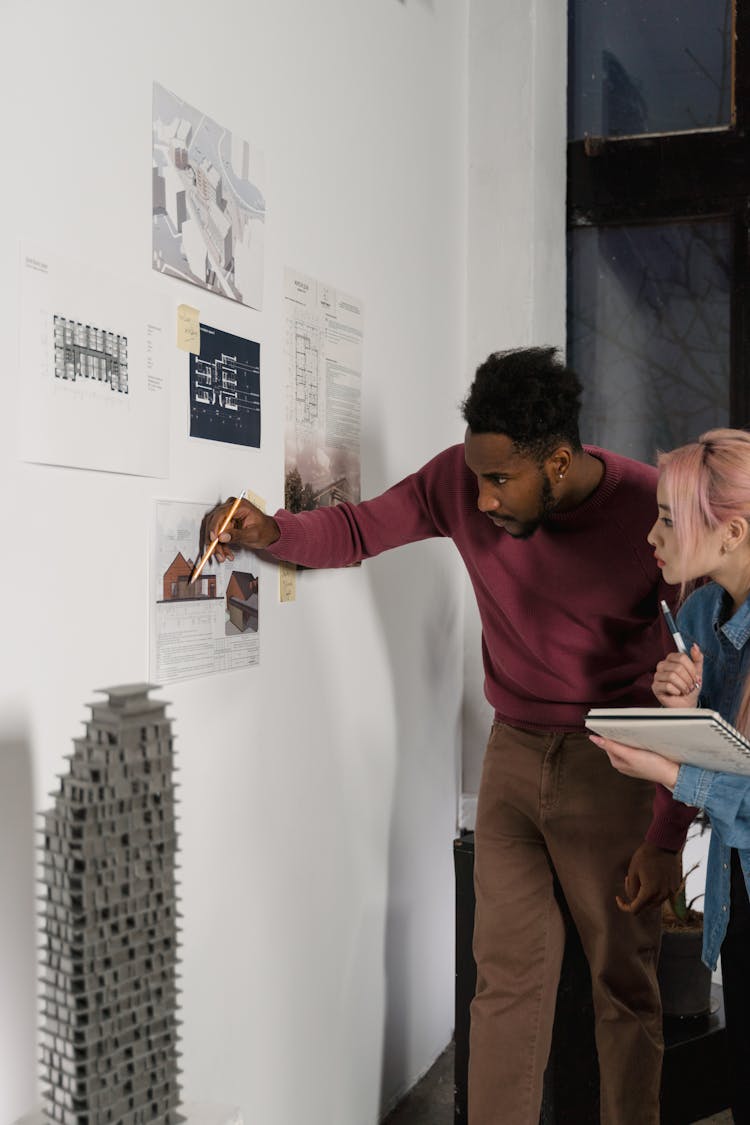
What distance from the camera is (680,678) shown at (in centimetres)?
172

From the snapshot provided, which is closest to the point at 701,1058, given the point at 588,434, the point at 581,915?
the point at 581,915

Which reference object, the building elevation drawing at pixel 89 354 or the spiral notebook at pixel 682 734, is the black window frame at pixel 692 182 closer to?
the spiral notebook at pixel 682 734

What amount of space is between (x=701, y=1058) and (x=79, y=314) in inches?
84.8

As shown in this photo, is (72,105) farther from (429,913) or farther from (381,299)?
(429,913)

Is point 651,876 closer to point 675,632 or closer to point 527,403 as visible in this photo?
point 675,632

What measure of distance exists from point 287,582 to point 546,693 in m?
0.56

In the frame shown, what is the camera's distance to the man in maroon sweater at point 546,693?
2.01m

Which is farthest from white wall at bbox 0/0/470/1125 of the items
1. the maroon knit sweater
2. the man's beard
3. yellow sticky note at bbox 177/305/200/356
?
the man's beard

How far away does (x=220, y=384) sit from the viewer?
188 centimetres

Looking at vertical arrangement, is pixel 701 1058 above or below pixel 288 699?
below

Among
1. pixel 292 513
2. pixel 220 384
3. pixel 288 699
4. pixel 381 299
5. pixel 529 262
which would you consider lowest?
pixel 288 699

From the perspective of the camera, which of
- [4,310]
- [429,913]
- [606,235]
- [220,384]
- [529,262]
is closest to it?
[4,310]

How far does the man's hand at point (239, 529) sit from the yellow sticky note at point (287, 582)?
0.17m

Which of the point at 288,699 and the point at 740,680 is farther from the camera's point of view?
the point at 288,699
